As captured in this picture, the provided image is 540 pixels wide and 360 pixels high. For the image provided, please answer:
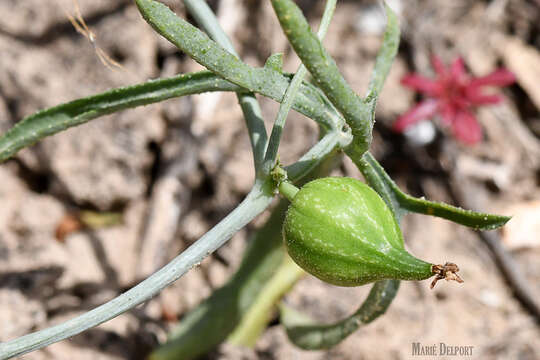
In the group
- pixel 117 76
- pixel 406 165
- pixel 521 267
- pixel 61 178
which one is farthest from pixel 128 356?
pixel 521 267

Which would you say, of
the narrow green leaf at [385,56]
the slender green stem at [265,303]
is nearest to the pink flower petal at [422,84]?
the narrow green leaf at [385,56]

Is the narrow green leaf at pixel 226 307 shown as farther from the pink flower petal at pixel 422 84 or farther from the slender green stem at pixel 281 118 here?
the pink flower petal at pixel 422 84

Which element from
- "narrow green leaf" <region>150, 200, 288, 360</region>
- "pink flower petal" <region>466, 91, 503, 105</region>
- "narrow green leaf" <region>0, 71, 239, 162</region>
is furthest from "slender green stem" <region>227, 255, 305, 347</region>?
"pink flower petal" <region>466, 91, 503, 105</region>

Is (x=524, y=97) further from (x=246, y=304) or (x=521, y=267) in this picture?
(x=246, y=304)

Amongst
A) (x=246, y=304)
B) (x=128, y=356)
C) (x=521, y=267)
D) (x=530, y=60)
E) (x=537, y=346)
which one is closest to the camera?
(x=246, y=304)

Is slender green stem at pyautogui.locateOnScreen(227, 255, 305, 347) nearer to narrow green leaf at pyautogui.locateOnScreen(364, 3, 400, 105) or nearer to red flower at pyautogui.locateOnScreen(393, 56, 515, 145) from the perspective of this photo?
narrow green leaf at pyautogui.locateOnScreen(364, 3, 400, 105)

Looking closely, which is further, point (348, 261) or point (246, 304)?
point (246, 304)

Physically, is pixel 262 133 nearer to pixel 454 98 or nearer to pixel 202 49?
pixel 202 49
